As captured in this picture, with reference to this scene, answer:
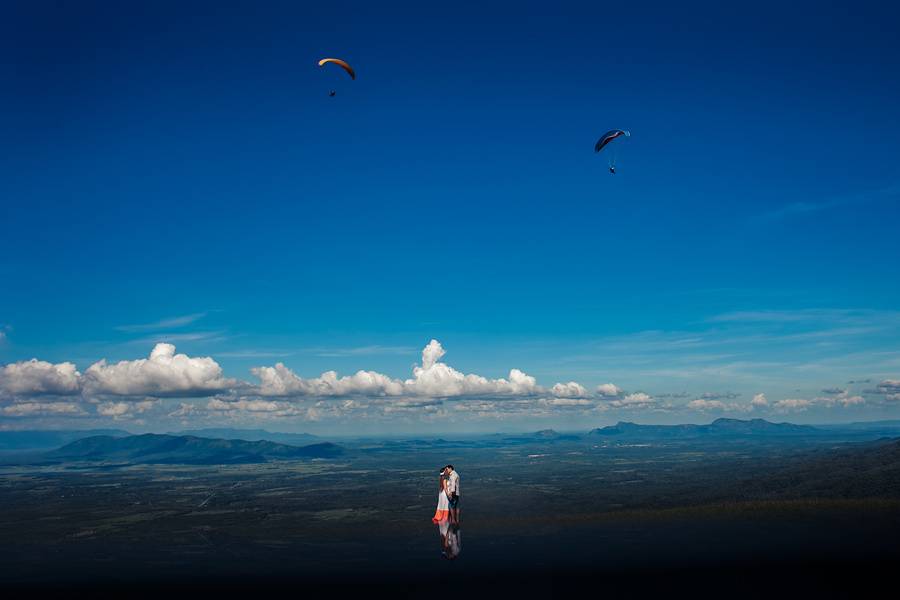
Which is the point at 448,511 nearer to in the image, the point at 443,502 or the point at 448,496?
the point at 443,502

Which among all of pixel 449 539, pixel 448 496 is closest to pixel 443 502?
pixel 448 496

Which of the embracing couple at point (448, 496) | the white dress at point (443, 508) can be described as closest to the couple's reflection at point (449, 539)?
the white dress at point (443, 508)

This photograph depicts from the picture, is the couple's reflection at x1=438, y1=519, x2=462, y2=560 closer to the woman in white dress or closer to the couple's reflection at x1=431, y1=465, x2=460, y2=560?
the couple's reflection at x1=431, y1=465, x2=460, y2=560

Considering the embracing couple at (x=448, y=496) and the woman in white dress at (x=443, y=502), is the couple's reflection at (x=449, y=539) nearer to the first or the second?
the woman in white dress at (x=443, y=502)

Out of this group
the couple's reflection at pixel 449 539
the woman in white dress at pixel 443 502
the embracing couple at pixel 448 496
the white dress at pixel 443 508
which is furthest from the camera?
the couple's reflection at pixel 449 539

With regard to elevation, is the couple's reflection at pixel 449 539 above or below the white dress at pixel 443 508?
below

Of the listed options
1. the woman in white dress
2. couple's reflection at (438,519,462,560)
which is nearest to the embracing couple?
the woman in white dress

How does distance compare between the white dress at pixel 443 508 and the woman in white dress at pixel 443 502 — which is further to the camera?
the white dress at pixel 443 508
